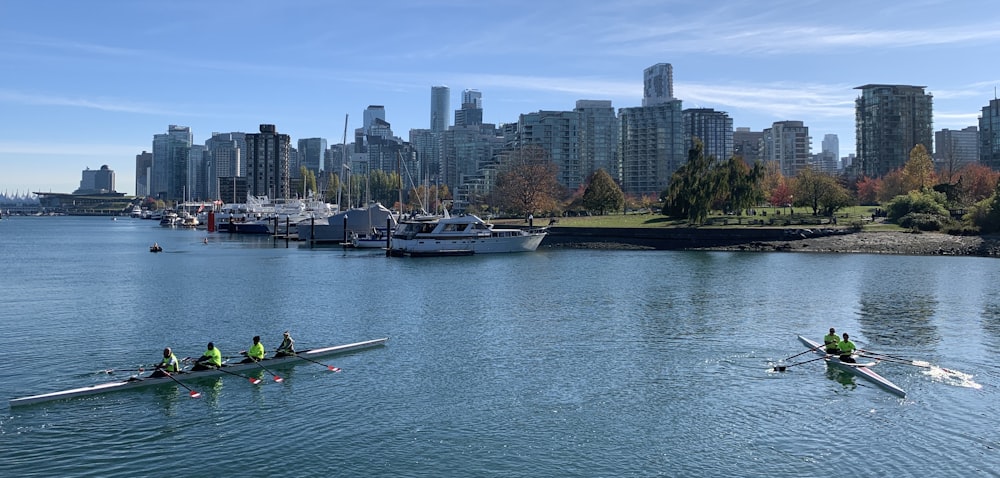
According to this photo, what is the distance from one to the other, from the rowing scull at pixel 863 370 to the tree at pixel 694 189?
85554mm

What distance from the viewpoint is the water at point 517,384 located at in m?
23.0

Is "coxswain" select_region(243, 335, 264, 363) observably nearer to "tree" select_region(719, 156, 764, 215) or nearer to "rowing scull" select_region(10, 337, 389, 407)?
"rowing scull" select_region(10, 337, 389, 407)

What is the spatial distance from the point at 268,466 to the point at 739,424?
52.4 ft

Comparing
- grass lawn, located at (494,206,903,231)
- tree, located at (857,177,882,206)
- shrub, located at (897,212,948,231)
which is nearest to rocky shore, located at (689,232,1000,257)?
shrub, located at (897,212,948,231)

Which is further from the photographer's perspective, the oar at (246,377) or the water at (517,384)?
the oar at (246,377)

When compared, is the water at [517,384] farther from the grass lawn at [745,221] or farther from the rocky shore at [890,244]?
the grass lawn at [745,221]

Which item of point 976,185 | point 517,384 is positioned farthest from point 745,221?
point 517,384

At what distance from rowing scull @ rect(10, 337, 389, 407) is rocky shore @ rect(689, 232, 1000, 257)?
256ft

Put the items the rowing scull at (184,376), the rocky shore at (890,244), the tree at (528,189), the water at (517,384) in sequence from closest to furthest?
the water at (517,384), the rowing scull at (184,376), the rocky shore at (890,244), the tree at (528,189)

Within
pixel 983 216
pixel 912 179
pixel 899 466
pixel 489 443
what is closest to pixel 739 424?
pixel 899 466

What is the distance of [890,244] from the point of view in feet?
316

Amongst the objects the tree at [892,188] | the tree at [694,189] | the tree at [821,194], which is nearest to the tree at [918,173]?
the tree at [892,188]

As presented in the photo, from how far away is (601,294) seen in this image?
6050cm

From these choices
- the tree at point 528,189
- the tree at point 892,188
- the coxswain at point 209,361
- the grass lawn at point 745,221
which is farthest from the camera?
the tree at point 528,189
